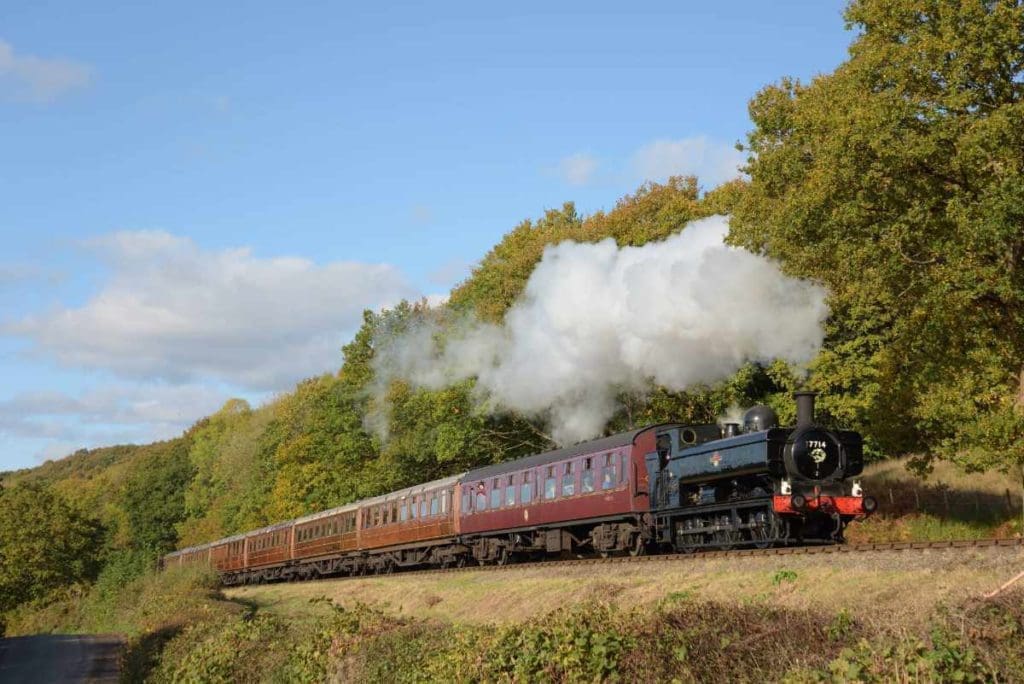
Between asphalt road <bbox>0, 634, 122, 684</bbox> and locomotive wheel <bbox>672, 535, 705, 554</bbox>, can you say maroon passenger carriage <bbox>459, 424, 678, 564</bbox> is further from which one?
asphalt road <bbox>0, 634, 122, 684</bbox>

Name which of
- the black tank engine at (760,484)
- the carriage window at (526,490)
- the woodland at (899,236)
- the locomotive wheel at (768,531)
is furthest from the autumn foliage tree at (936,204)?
the carriage window at (526,490)

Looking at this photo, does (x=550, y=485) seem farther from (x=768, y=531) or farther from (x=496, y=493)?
(x=768, y=531)

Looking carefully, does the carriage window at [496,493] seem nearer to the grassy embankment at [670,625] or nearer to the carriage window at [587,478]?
the grassy embankment at [670,625]

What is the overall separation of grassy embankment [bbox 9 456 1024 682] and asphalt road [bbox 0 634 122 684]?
224 cm

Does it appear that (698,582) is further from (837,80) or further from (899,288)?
(837,80)

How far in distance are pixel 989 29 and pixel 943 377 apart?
342 inches

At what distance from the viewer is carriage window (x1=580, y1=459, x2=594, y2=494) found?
27.8m

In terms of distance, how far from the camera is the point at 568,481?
94.7 feet

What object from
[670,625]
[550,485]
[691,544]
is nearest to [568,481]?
[550,485]

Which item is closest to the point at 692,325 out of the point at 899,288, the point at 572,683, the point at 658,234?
the point at 899,288

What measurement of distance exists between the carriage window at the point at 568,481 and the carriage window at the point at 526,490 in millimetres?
1801

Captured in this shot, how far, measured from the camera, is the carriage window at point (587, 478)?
27797 mm

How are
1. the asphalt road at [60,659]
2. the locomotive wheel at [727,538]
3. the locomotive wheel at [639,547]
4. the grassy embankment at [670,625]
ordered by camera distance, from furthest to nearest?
the asphalt road at [60,659]
the locomotive wheel at [639,547]
the locomotive wheel at [727,538]
the grassy embankment at [670,625]

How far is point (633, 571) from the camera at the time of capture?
23.2 meters
